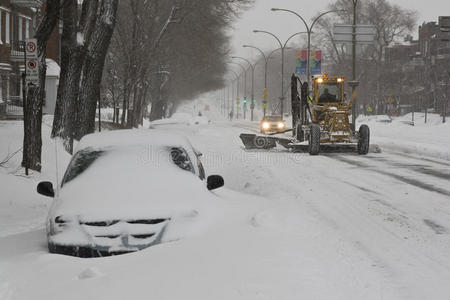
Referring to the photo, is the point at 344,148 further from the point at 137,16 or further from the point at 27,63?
the point at 137,16

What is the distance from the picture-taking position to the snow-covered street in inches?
191

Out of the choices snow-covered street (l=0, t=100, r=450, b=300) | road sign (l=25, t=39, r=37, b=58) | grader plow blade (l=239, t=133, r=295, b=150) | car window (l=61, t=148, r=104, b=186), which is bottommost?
snow-covered street (l=0, t=100, r=450, b=300)

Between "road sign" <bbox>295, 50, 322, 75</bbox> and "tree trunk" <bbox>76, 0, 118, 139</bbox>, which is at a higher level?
"road sign" <bbox>295, 50, 322, 75</bbox>

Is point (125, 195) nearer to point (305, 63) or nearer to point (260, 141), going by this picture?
point (260, 141)

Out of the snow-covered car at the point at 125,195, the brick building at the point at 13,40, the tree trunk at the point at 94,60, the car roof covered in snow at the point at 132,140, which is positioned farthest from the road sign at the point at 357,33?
the snow-covered car at the point at 125,195

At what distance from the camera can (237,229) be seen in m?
6.78

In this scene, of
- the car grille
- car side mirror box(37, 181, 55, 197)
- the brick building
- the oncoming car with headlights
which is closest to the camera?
the car grille

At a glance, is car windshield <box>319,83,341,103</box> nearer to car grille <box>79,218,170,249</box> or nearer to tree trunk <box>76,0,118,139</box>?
tree trunk <box>76,0,118,139</box>

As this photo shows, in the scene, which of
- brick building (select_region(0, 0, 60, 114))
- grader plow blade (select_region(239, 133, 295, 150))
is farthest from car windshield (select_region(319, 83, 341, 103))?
brick building (select_region(0, 0, 60, 114))

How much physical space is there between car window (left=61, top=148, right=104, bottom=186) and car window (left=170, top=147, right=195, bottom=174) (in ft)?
2.85

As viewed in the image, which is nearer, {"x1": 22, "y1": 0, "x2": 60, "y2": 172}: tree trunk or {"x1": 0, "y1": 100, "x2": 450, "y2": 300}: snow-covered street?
{"x1": 0, "y1": 100, "x2": 450, "y2": 300}: snow-covered street

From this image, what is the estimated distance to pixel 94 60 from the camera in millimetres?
16844

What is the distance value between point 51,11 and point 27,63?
4.27 feet

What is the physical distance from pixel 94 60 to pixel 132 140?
10.2 m
